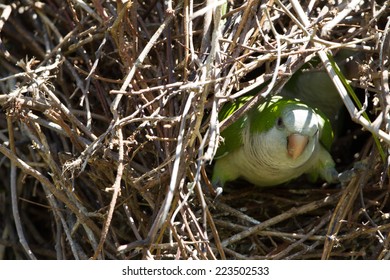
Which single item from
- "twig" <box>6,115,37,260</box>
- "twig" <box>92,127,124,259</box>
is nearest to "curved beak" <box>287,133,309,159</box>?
"twig" <box>92,127,124,259</box>

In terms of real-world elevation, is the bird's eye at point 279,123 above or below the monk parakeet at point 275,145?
above

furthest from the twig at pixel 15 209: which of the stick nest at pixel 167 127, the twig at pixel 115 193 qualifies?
the twig at pixel 115 193

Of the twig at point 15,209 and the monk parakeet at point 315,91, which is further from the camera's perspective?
the monk parakeet at point 315,91

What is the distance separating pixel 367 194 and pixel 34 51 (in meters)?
1.62

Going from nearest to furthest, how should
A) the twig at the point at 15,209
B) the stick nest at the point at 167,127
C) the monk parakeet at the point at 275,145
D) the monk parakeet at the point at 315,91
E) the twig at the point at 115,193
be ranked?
the twig at the point at 115,193 < the stick nest at the point at 167,127 < the twig at the point at 15,209 < the monk parakeet at the point at 275,145 < the monk parakeet at the point at 315,91

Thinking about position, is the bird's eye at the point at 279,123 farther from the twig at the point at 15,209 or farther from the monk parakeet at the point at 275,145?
the twig at the point at 15,209

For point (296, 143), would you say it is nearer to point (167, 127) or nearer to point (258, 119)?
point (258, 119)

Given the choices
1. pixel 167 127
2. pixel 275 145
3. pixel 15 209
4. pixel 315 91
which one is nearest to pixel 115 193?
pixel 167 127

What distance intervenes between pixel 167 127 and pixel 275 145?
1.77ft

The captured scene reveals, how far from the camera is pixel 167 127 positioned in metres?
2.54

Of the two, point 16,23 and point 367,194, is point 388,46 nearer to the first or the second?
point 367,194

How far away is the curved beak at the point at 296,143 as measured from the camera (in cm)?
278

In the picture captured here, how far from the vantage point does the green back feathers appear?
2900mm

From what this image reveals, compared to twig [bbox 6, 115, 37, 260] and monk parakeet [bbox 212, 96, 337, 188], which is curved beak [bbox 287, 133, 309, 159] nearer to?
monk parakeet [bbox 212, 96, 337, 188]
